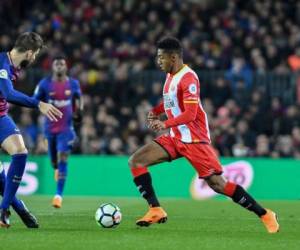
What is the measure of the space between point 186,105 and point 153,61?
44.7 feet

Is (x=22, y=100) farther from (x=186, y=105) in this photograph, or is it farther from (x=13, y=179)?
(x=186, y=105)

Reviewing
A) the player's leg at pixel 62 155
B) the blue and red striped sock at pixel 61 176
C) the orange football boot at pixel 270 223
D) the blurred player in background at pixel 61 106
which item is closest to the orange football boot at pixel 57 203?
the player's leg at pixel 62 155

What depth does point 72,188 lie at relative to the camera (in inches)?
818

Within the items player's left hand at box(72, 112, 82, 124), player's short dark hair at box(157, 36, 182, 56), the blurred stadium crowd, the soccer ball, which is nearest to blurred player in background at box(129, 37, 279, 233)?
player's short dark hair at box(157, 36, 182, 56)

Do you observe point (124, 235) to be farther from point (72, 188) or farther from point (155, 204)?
point (72, 188)

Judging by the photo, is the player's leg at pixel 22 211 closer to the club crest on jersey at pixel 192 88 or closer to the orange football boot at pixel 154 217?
the orange football boot at pixel 154 217

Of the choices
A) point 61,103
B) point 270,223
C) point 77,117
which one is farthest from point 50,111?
point 61,103

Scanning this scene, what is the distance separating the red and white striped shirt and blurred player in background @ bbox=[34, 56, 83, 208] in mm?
5713

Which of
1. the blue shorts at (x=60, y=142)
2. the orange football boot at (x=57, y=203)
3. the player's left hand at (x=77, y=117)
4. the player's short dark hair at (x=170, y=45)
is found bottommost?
the orange football boot at (x=57, y=203)

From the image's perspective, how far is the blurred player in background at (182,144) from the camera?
10.7m

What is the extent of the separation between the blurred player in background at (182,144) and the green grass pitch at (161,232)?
0.32 m

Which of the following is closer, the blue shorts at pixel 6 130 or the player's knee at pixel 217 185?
the player's knee at pixel 217 185

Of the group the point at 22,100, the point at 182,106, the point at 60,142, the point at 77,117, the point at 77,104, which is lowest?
the point at 60,142

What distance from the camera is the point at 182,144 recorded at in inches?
434
